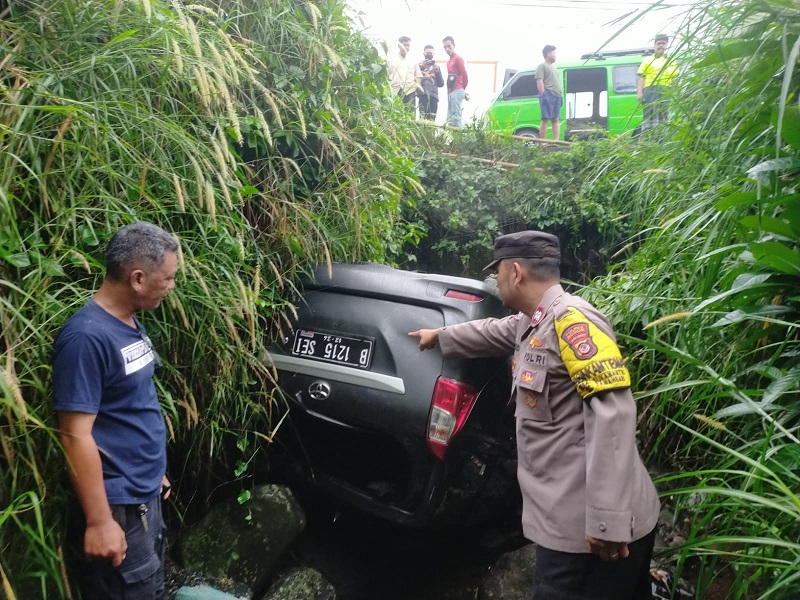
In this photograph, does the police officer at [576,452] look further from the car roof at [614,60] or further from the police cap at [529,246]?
the car roof at [614,60]

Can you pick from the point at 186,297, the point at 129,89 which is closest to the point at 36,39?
the point at 129,89

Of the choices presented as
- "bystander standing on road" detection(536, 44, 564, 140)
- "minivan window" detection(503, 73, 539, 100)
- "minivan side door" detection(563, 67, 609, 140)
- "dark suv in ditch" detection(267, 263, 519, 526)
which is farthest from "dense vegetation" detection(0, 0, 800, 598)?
"minivan window" detection(503, 73, 539, 100)

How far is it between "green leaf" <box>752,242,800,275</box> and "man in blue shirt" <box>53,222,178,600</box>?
6.06ft

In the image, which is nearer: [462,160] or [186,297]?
[186,297]

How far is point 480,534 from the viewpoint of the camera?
3.28 m

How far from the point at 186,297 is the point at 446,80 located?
8782 millimetres

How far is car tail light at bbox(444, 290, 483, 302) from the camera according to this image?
2859 mm

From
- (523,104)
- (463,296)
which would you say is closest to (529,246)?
(463,296)

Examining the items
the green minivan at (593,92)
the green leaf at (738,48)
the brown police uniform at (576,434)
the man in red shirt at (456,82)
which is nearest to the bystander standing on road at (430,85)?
the man in red shirt at (456,82)

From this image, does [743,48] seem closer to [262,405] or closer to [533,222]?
[262,405]

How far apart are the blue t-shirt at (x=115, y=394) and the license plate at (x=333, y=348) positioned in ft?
2.92

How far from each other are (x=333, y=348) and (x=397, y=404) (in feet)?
1.44

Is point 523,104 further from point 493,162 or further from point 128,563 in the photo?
point 128,563

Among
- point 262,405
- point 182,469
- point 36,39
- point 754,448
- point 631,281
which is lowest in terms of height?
point 182,469
